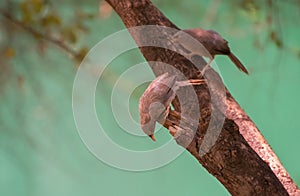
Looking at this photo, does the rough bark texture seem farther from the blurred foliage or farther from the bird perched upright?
the blurred foliage

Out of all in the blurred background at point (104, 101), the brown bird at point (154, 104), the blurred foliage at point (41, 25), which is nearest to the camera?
the brown bird at point (154, 104)

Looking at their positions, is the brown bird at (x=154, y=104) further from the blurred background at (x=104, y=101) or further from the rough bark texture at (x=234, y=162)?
the blurred background at (x=104, y=101)

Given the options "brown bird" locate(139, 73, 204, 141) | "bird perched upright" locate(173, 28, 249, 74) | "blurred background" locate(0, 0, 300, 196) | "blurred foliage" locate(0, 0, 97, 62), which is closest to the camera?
"brown bird" locate(139, 73, 204, 141)

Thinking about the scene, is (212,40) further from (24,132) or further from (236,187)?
(24,132)

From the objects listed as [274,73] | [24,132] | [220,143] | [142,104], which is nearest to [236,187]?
A: [220,143]

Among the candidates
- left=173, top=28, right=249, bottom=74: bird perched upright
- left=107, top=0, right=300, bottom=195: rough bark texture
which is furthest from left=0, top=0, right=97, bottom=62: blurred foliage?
left=107, top=0, right=300, bottom=195: rough bark texture

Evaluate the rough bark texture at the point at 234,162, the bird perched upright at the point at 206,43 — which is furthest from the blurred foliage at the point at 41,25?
the rough bark texture at the point at 234,162

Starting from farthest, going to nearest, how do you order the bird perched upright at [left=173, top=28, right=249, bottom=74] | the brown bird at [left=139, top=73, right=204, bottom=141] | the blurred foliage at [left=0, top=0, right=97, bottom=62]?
1. the blurred foliage at [left=0, top=0, right=97, bottom=62]
2. the bird perched upright at [left=173, top=28, right=249, bottom=74]
3. the brown bird at [left=139, top=73, right=204, bottom=141]

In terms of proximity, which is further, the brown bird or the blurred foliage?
the blurred foliage
